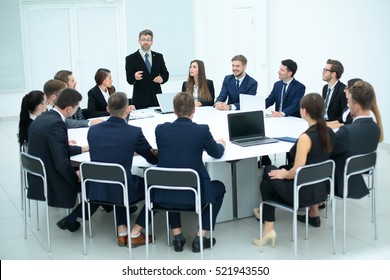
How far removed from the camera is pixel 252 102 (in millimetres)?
6016

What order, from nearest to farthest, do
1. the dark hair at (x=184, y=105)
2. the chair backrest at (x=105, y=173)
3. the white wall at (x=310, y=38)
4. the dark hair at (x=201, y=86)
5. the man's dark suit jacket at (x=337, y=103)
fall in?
the chair backrest at (x=105, y=173) < the dark hair at (x=184, y=105) < the man's dark suit jacket at (x=337, y=103) < the dark hair at (x=201, y=86) < the white wall at (x=310, y=38)

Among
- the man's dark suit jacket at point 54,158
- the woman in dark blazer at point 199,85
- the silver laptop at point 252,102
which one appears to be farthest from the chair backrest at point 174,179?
the woman in dark blazer at point 199,85

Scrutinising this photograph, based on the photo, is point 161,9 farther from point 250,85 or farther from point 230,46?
point 250,85

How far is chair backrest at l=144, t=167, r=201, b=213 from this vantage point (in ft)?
12.5

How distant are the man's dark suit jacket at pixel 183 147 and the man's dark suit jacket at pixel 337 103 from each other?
6.98ft

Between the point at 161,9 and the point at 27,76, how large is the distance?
9.90ft

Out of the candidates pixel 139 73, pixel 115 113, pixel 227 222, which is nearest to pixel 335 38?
pixel 139 73

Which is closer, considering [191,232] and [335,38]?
[191,232]

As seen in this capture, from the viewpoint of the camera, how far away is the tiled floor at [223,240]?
169 inches

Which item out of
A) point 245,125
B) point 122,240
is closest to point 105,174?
point 122,240

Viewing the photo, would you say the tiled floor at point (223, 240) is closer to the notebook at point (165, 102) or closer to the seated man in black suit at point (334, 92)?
the seated man in black suit at point (334, 92)

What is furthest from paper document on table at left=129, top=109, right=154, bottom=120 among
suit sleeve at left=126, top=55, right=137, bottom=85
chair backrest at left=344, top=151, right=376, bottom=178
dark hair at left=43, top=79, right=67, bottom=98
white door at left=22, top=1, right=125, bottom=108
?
white door at left=22, top=1, right=125, bottom=108

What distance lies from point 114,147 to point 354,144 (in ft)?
6.00

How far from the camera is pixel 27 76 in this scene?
427 inches
